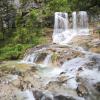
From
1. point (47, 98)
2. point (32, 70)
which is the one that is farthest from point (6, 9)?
point (47, 98)

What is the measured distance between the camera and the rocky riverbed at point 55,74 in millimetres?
10125

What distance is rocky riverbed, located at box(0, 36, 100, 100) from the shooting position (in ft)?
33.2

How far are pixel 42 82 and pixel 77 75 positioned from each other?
5.39ft

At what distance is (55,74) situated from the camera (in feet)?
41.3

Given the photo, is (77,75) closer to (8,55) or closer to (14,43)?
(8,55)

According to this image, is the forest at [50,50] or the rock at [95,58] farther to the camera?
the rock at [95,58]

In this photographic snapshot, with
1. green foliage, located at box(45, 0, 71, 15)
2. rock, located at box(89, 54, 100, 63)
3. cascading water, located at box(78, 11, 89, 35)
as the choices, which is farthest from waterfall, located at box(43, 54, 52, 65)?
green foliage, located at box(45, 0, 71, 15)

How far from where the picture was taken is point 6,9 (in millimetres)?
21828

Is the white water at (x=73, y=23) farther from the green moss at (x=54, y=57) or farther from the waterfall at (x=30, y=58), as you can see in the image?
the green moss at (x=54, y=57)

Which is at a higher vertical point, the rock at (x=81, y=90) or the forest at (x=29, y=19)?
the forest at (x=29, y=19)

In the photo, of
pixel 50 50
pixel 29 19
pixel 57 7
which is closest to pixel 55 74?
pixel 50 50

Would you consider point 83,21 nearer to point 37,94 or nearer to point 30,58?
point 30,58

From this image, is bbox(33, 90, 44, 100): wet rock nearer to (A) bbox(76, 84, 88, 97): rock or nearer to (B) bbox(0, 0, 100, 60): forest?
(A) bbox(76, 84, 88, 97): rock

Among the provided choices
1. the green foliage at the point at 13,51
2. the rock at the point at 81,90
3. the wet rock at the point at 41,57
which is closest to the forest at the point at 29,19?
the green foliage at the point at 13,51
